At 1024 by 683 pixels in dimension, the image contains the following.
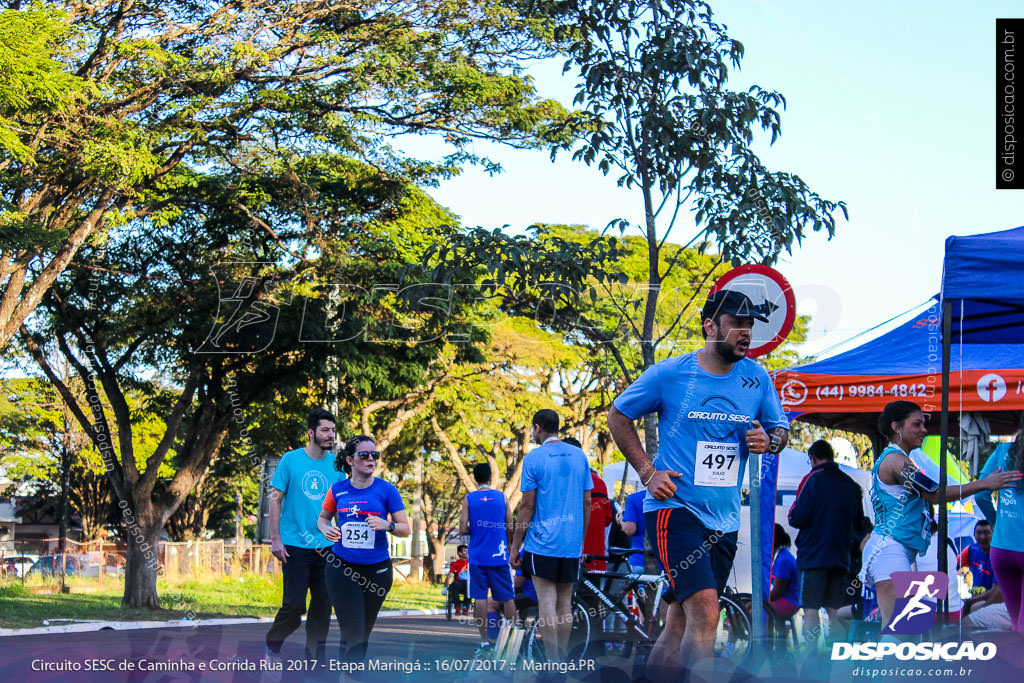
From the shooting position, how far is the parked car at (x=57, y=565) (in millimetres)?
29625

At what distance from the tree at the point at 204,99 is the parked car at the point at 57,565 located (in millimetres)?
15296

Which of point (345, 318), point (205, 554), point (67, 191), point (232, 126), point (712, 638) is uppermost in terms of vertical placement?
point (232, 126)

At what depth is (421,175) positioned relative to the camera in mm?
19047

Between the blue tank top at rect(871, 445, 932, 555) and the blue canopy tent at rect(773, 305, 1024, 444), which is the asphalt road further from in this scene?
the blue canopy tent at rect(773, 305, 1024, 444)

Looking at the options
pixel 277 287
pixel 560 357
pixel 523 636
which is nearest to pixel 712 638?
pixel 523 636

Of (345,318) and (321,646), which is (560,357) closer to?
(345,318)

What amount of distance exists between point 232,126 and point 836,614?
11803 millimetres

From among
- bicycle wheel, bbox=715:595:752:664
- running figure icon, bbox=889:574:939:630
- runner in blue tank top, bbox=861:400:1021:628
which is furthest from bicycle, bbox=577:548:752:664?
running figure icon, bbox=889:574:939:630

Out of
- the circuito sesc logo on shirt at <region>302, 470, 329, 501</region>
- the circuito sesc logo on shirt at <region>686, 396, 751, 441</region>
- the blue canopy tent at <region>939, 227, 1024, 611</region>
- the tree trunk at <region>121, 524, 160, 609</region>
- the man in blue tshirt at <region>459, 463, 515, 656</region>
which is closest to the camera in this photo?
the circuito sesc logo on shirt at <region>686, 396, 751, 441</region>

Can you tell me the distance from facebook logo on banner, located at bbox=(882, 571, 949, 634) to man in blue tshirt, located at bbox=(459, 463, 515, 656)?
5.24 metres

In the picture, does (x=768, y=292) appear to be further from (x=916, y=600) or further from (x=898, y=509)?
(x=916, y=600)

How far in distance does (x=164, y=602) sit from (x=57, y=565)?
36.3 feet

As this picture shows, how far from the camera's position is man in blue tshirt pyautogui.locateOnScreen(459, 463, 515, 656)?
425 inches

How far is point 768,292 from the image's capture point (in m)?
7.37
